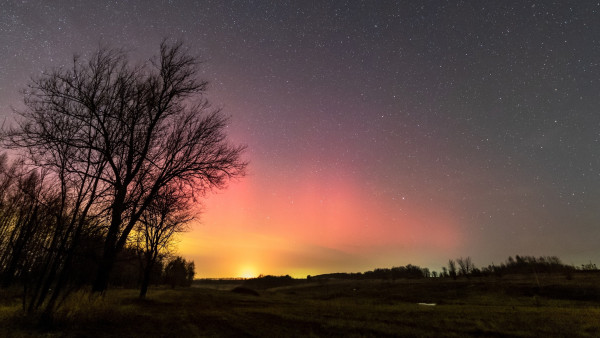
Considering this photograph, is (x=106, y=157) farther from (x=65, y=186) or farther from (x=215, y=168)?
(x=215, y=168)

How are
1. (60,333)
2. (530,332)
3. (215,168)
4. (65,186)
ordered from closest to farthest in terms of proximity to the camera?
(60,333), (65,186), (530,332), (215,168)

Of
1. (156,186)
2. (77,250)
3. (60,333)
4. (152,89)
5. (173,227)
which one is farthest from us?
(173,227)

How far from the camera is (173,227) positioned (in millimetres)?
24578

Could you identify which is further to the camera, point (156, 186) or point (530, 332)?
point (156, 186)

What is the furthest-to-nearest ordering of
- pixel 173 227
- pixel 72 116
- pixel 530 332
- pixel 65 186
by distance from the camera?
pixel 173 227
pixel 530 332
pixel 72 116
pixel 65 186

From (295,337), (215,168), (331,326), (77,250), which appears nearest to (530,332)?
(331,326)

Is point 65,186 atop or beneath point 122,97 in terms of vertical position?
beneath

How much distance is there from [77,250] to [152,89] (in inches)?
281

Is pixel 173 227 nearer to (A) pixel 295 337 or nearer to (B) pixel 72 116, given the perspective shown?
(B) pixel 72 116

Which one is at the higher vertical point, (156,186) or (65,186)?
(156,186)

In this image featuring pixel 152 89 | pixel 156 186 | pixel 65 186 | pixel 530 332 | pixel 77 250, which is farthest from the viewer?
pixel 156 186

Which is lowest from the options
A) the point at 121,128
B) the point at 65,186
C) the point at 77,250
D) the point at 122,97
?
the point at 77,250

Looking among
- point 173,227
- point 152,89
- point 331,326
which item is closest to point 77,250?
point 152,89

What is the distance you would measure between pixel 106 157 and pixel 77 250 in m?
3.69
